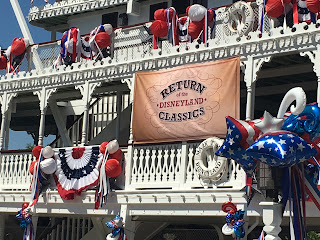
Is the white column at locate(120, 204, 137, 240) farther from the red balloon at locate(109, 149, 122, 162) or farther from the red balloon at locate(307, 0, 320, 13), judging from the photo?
the red balloon at locate(307, 0, 320, 13)

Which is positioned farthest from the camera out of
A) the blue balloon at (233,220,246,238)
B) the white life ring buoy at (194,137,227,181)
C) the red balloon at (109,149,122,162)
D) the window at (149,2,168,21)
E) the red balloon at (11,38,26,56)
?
the window at (149,2,168,21)

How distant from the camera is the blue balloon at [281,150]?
13742 mm

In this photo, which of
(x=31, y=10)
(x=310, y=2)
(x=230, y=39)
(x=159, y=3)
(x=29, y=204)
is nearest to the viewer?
(x=310, y=2)

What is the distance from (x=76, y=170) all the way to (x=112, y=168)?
1.51 meters

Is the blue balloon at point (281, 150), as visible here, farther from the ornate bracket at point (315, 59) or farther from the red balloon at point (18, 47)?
the red balloon at point (18, 47)

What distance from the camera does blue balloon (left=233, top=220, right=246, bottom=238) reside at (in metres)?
16.8

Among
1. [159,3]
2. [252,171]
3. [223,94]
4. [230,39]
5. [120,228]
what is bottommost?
[120,228]

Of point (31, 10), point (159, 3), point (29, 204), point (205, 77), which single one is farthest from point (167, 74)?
point (31, 10)

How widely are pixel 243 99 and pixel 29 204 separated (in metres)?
7.00

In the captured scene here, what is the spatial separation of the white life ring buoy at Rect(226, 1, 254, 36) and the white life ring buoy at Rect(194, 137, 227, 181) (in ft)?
9.31

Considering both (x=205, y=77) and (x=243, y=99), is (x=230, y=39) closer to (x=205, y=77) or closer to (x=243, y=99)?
(x=205, y=77)

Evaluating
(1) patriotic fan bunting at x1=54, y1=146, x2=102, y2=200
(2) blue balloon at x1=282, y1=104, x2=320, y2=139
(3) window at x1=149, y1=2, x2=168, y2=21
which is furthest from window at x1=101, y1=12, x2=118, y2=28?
(2) blue balloon at x1=282, y1=104, x2=320, y2=139

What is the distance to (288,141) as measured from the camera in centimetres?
1387

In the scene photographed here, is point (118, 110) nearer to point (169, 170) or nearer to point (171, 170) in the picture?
point (171, 170)
